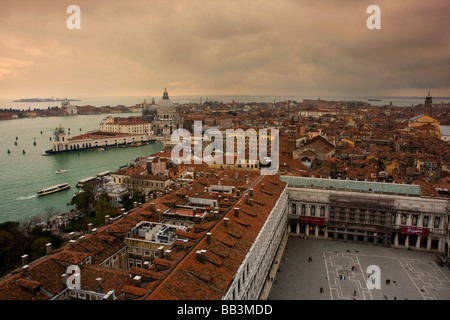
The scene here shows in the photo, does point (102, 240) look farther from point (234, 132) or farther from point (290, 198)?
point (234, 132)

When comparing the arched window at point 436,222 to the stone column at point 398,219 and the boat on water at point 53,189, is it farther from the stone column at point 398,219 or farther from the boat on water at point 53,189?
the boat on water at point 53,189

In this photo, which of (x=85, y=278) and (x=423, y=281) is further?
(x=423, y=281)

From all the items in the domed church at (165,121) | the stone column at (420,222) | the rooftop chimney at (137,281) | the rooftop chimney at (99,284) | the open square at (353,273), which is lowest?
the open square at (353,273)

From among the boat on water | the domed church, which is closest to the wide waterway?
the boat on water

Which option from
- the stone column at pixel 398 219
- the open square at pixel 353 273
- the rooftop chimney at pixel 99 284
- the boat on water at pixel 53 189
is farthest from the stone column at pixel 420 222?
the boat on water at pixel 53 189

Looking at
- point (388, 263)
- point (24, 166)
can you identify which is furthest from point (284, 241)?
point (24, 166)

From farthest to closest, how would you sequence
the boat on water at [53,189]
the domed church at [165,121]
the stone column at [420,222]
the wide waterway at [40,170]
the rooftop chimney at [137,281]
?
1. the domed church at [165,121]
2. the boat on water at [53,189]
3. the wide waterway at [40,170]
4. the stone column at [420,222]
5. the rooftop chimney at [137,281]
